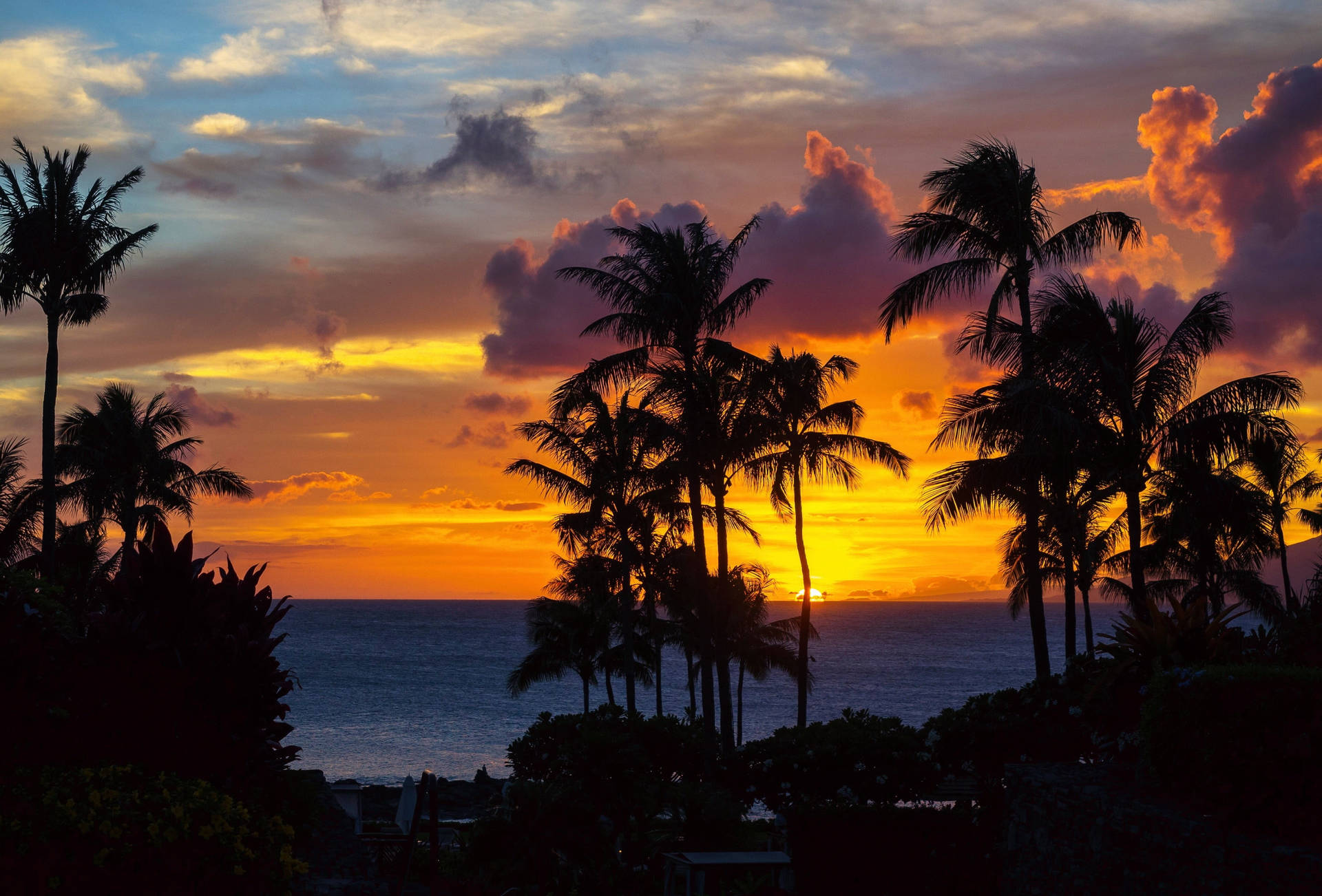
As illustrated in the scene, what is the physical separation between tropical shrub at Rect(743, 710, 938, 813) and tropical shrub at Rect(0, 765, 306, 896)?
9.90 meters

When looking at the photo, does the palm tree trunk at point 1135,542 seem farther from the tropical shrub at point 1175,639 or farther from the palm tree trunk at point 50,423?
the palm tree trunk at point 50,423

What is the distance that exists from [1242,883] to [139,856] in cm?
874

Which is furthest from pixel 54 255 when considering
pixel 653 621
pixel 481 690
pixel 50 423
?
pixel 481 690

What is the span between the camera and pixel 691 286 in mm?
26594

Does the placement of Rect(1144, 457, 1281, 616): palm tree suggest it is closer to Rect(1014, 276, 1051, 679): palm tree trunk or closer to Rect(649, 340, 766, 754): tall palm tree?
Rect(1014, 276, 1051, 679): palm tree trunk

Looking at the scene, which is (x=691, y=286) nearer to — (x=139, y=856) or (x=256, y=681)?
(x=256, y=681)

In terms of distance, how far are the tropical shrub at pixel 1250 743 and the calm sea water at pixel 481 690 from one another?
4625cm

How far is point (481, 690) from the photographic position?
11181 centimetres

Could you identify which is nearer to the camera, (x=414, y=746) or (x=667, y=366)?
(x=667, y=366)

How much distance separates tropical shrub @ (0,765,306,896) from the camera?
6.88 meters

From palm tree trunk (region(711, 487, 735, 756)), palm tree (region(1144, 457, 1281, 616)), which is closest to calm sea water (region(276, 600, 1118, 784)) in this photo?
palm tree trunk (region(711, 487, 735, 756))

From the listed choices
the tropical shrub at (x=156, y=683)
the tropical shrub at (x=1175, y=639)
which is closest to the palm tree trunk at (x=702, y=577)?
the tropical shrub at (x=1175, y=639)

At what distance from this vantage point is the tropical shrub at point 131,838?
688 cm

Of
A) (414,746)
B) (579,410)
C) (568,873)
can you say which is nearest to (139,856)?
(568,873)
